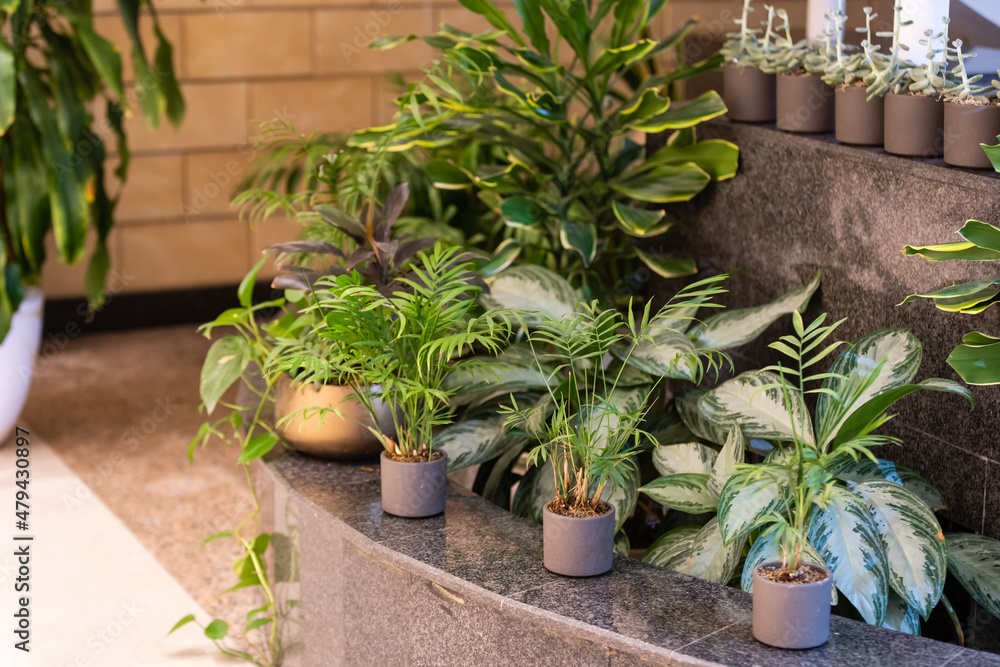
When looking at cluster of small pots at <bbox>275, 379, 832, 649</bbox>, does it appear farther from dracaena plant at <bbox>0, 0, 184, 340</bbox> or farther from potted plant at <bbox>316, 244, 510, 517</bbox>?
dracaena plant at <bbox>0, 0, 184, 340</bbox>

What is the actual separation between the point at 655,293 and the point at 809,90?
2.30ft

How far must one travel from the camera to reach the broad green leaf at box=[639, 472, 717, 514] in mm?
1573

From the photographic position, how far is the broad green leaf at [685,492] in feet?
5.16

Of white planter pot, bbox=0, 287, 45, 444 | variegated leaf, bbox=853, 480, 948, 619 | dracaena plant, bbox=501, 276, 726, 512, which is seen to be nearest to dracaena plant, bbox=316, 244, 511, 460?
dracaena plant, bbox=501, 276, 726, 512

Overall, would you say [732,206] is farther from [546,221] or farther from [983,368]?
[983,368]

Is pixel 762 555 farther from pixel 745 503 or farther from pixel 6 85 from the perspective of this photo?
pixel 6 85

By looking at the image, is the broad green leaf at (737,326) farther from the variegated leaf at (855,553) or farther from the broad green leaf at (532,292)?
the variegated leaf at (855,553)

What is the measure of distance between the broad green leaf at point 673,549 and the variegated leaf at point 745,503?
0.22 meters

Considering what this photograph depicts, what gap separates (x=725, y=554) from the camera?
60.0 inches

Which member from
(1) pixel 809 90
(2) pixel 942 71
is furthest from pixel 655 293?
(2) pixel 942 71

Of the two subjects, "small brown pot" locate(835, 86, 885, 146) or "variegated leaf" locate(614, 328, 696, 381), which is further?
"small brown pot" locate(835, 86, 885, 146)

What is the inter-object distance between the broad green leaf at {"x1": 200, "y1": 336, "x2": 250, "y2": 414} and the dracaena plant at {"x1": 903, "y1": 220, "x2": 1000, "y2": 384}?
1.18 m

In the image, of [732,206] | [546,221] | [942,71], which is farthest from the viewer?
[546,221]

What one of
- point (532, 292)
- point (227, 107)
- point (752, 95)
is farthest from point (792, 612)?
point (227, 107)
